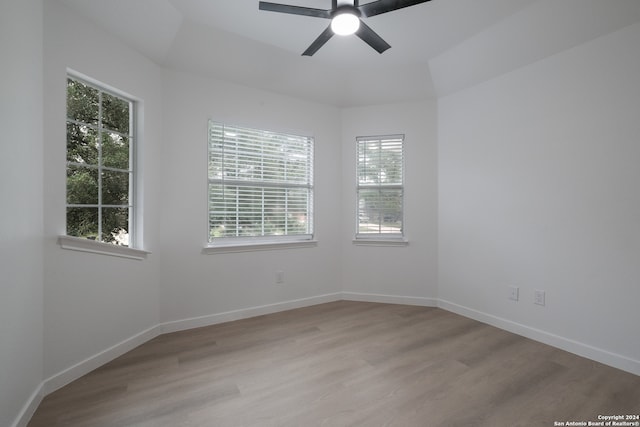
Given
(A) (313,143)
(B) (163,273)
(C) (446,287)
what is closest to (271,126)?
(A) (313,143)

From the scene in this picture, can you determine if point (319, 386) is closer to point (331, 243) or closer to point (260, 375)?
point (260, 375)

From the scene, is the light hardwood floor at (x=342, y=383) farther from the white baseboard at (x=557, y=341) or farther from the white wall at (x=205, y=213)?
the white wall at (x=205, y=213)

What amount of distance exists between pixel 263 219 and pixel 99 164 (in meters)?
1.68

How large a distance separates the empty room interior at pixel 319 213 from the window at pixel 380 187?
0.09ft

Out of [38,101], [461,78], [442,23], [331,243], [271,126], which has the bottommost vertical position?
[331,243]

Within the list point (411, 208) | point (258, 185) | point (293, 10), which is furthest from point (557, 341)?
point (293, 10)

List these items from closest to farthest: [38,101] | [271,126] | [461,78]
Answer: [38,101] → [461,78] → [271,126]

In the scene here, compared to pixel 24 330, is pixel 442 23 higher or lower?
higher

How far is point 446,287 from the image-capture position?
3.76 m

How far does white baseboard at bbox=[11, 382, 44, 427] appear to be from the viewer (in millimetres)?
1642

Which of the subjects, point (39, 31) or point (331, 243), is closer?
point (39, 31)

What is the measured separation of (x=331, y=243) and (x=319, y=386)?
6.99 feet

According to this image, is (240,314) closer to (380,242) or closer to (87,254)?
(87,254)

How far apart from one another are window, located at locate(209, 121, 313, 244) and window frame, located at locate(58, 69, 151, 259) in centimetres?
70
